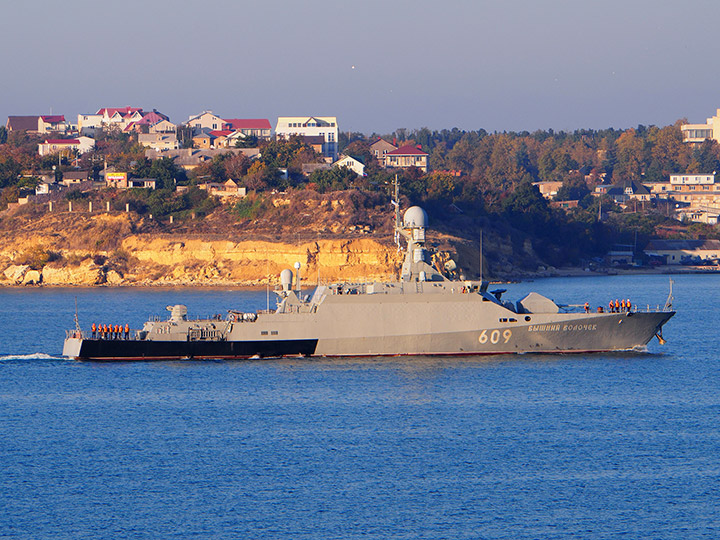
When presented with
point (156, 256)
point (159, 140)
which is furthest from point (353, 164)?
point (159, 140)

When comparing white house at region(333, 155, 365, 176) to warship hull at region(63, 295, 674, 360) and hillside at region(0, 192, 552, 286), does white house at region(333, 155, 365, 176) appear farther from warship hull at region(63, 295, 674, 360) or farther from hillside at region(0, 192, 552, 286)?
warship hull at region(63, 295, 674, 360)

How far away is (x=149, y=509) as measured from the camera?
85.1ft

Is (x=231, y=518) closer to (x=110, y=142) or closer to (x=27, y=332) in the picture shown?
(x=27, y=332)

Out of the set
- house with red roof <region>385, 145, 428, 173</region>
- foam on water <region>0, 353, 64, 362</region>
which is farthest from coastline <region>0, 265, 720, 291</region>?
house with red roof <region>385, 145, 428, 173</region>

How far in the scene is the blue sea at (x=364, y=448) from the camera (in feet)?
82.5

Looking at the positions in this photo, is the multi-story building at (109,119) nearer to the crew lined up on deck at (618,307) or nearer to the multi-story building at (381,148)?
the multi-story building at (381,148)

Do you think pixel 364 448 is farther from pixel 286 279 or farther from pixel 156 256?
pixel 156 256

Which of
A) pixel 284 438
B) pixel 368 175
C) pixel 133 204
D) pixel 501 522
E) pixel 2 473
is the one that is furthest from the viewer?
pixel 368 175

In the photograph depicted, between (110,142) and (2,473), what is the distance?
418 ft

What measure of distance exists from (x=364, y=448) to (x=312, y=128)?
13021cm

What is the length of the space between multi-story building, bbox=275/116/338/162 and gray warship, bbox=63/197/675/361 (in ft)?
360

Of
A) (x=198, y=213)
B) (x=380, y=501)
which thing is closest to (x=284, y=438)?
(x=380, y=501)

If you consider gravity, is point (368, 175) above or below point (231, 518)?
above

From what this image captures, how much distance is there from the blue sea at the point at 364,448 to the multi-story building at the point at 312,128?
111 m
